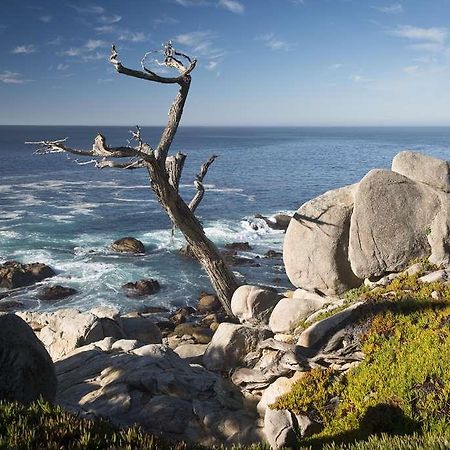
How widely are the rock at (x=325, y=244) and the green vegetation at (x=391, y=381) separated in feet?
12.8

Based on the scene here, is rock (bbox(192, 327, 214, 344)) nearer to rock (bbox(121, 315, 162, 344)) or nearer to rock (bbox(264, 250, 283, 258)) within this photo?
rock (bbox(121, 315, 162, 344))

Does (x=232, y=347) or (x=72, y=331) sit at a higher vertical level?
(x=232, y=347)

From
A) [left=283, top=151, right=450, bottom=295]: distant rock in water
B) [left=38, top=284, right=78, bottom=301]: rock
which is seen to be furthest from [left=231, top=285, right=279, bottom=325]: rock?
[left=38, top=284, right=78, bottom=301]: rock

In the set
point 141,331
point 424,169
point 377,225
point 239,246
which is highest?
point 424,169

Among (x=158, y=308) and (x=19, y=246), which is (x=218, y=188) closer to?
(x=19, y=246)

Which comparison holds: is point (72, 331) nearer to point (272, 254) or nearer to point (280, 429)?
point (280, 429)

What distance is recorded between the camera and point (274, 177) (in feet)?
280

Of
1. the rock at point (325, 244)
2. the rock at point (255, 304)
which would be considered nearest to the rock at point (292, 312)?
the rock at point (325, 244)

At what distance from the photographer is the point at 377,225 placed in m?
15.0

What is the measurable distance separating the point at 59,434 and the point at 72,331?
958 cm

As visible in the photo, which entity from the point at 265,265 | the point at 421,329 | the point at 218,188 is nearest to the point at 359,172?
the point at 218,188

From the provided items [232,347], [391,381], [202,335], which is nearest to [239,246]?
[202,335]

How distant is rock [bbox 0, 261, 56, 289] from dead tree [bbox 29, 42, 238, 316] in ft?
66.5

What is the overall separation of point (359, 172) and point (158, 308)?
219ft
